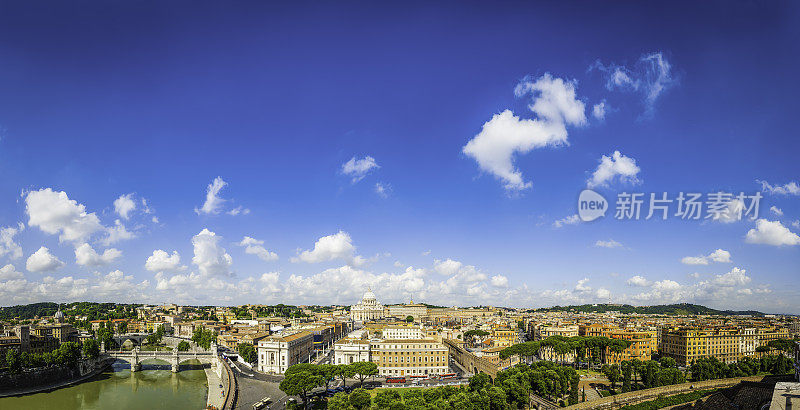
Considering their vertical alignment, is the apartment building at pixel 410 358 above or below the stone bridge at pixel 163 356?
above

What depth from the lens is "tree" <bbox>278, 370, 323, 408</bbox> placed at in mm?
30656

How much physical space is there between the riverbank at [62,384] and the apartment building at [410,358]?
26.2 meters

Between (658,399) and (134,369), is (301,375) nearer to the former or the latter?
(658,399)

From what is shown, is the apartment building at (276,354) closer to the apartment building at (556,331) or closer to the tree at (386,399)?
the tree at (386,399)

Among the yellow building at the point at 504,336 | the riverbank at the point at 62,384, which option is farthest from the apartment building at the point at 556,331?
the riverbank at the point at 62,384

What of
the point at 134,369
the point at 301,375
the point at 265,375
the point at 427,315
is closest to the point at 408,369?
the point at 265,375

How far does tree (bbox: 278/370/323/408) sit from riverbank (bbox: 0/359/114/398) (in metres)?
22.0

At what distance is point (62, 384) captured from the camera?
136ft

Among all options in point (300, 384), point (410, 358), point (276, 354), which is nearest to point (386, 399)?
point (300, 384)

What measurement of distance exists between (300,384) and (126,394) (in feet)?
61.3

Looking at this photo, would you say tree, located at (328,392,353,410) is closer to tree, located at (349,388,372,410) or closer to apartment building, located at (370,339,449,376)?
tree, located at (349,388,372,410)

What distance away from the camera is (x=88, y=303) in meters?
134

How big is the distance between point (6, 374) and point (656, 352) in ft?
208

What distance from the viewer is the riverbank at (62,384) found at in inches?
1447
